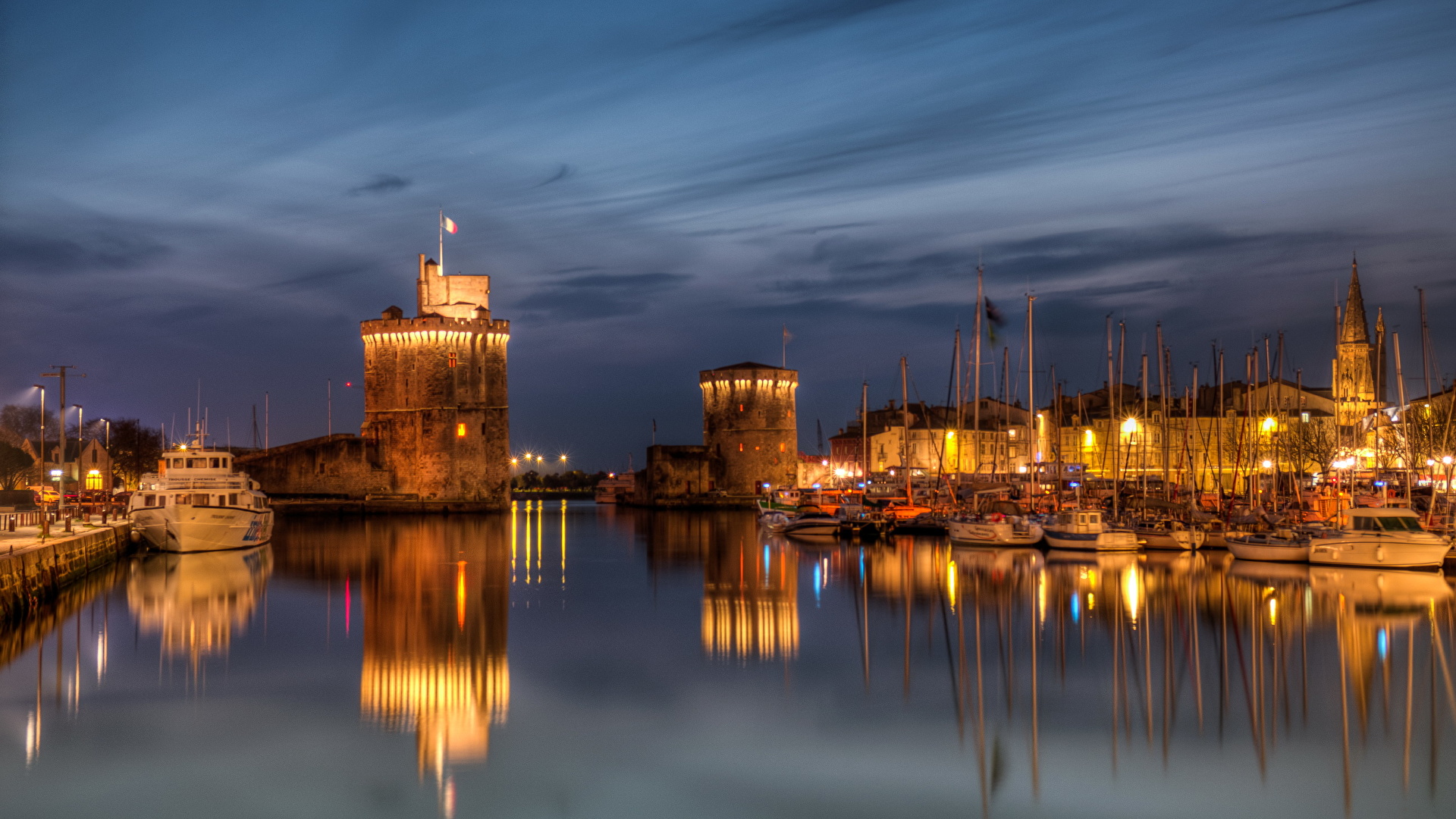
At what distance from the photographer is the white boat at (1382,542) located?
70.0 feet

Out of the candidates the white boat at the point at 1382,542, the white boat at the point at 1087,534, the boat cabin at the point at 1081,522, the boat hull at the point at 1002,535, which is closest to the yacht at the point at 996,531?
the boat hull at the point at 1002,535

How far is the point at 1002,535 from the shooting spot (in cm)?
2897

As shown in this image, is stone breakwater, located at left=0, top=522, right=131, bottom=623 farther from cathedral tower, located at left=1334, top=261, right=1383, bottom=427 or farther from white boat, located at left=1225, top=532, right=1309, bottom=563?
cathedral tower, located at left=1334, top=261, right=1383, bottom=427

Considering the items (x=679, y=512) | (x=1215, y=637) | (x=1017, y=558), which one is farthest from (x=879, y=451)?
(x=1215, y=637)

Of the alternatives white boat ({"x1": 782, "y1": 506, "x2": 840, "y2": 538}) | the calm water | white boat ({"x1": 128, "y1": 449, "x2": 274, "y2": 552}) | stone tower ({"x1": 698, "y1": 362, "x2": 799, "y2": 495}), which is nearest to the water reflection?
the calm water

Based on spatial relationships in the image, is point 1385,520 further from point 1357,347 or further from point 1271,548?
point 1357,347

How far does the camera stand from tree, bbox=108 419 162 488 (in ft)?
197

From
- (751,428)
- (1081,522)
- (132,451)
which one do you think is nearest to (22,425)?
(132,451)

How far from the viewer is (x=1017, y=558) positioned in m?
26.4

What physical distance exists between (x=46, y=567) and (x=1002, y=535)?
1920 centimetres

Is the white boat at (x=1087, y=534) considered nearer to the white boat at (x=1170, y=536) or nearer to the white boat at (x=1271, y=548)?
the white boat at (x=1170, y=536)

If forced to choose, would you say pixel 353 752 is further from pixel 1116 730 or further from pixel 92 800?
pixel 1116 730

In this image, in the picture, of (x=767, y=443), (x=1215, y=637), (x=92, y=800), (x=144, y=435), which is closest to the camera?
(x=92, y=800)

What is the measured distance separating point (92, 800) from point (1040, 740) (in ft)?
22.9
